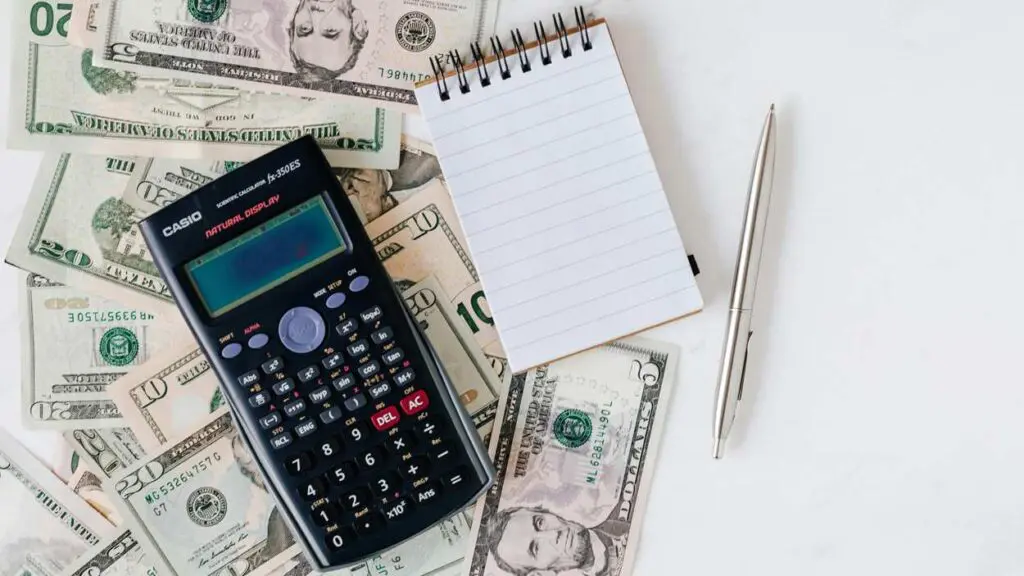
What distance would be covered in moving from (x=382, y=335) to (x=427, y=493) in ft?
0.34

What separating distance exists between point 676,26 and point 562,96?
0.09 m

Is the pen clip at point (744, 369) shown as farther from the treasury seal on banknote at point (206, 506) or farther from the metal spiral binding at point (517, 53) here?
the treasury seal on banknote at point (206, 506)

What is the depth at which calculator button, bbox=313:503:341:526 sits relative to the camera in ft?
1.81

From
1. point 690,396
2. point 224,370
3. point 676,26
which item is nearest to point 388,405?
point 224,370

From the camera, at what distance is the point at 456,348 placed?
595 mm

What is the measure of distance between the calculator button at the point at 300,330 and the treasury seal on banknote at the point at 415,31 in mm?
189

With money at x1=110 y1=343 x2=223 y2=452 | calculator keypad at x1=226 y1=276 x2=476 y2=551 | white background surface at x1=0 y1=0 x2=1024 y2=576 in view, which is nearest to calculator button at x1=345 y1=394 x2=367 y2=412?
calculator keypad at x1=226 y1=276 x2=476 y2=551

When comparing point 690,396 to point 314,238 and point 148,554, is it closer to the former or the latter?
point 314,238

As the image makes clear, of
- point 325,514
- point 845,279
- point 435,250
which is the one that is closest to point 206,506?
point 325,514

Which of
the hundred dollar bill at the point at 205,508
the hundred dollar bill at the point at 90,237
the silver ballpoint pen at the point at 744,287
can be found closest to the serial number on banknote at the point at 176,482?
the hundred dollar bill at the point at 205,508

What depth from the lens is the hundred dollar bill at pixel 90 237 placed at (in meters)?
0.59

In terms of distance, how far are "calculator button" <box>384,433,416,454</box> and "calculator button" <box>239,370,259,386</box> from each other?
0.09 meters

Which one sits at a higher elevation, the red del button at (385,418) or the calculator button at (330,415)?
the calculator button at (330,415)

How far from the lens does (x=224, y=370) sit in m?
0.54
